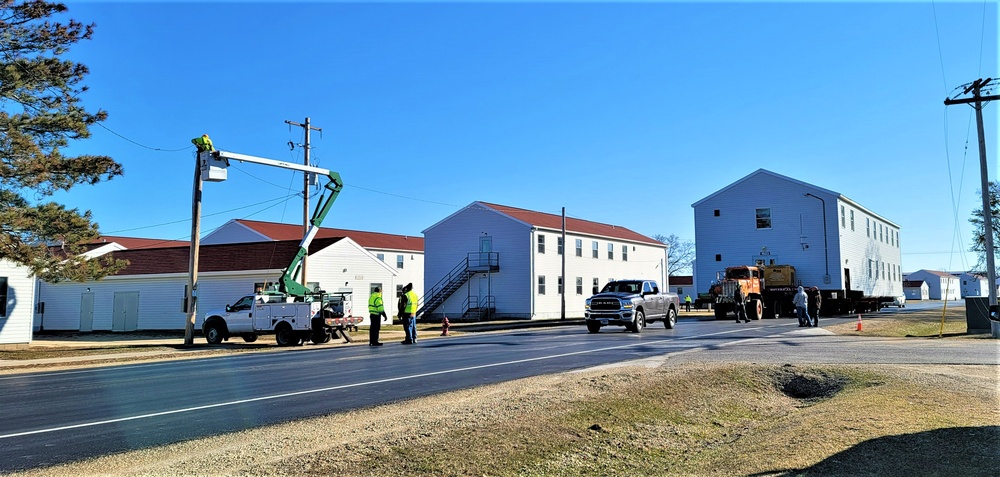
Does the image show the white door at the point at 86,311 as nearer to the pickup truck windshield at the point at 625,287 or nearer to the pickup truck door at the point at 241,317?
the pickup truck door at the point at 241,317

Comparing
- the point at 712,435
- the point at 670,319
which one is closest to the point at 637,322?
the point at 670,319

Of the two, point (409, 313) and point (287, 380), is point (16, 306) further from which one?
point (287, 380)

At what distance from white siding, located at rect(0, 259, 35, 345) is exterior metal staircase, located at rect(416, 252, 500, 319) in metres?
23.5

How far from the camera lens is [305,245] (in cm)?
2733

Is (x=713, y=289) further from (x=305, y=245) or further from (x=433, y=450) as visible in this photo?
(x=433, y=450)

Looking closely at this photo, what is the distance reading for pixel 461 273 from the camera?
4841 centimetres

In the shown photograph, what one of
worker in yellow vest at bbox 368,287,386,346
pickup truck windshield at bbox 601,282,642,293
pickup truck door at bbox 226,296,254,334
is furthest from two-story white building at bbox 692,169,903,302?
pickup truck door at bbox 226,296,254,334

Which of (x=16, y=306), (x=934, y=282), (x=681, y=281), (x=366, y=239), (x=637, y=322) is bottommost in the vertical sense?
(x=637, y=322)

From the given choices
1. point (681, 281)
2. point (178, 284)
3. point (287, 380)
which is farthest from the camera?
point (681, 281)

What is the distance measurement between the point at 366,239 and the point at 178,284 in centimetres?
2259

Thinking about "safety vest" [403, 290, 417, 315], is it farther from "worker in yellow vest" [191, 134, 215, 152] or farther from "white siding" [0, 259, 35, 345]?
"white siding" [0, 259, 35, 345]

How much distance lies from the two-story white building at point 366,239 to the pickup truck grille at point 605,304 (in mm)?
21926

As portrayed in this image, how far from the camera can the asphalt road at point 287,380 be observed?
325 inches

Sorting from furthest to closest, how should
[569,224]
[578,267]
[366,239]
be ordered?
1. [366,239]
2. [569,224]
3. [578,267]
